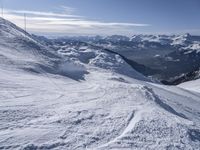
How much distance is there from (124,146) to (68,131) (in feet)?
10.1

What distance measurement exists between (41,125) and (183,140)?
26.2ft

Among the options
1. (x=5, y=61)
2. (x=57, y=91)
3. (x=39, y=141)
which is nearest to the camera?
(x=39, y=141)

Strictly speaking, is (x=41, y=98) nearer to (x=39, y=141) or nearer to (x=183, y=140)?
(x=39, y=141)

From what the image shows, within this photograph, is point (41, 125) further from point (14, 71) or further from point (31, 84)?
point (14, 71)

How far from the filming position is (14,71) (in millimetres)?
29172

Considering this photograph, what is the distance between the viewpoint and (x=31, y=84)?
2538 centimetres

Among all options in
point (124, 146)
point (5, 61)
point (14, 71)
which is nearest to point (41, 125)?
point (124, 146)

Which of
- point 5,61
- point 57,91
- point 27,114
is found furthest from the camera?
point 5,61

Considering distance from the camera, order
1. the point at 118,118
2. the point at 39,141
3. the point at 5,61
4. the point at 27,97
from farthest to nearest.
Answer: the point at 5,61, the point at 27,97, the point at 118,118, the point at 39,141

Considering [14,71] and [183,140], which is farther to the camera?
[14,71]

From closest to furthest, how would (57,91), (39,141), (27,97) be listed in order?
(39,141)
(27,97)
(57,91)

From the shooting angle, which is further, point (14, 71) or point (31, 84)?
point (14, 71)

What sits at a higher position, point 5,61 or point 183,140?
point 5,61

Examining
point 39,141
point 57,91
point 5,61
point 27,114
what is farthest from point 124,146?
point 5,61
